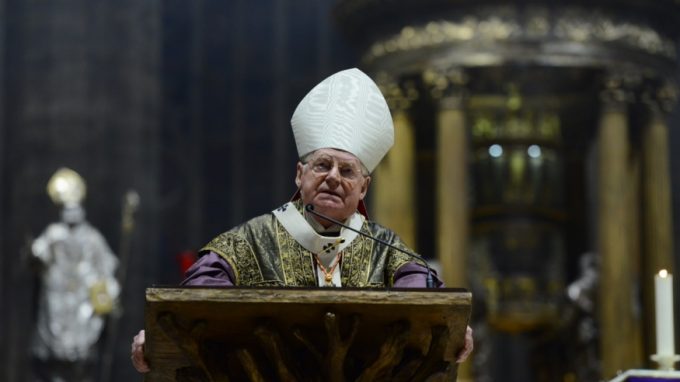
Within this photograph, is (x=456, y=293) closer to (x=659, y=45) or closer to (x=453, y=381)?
(x=453, y=381)

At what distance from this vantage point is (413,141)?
44.6 feet

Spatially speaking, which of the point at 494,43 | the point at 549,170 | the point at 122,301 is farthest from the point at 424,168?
the point at 122,301

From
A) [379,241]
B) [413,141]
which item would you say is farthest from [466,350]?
[413,141]

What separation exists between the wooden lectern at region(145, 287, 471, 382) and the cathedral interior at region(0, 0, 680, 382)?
28.2 feet

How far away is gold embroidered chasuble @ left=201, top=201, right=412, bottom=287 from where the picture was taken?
12.9ft

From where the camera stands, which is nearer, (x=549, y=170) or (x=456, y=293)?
(x=456, y=293)

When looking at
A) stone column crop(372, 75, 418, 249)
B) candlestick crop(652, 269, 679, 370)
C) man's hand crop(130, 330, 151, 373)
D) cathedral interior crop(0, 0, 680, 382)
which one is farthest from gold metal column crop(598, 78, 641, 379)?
man's hand crop(130, 330, 151, 373)

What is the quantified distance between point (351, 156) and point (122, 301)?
954cm

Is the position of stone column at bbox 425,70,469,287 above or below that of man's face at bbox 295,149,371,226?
above

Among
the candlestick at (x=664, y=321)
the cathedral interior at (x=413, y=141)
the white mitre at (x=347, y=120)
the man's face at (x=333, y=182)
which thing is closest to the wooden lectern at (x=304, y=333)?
the man's face at (x=333, y=182)

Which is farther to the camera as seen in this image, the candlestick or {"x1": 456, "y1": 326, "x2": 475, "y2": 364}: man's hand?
the candlestick

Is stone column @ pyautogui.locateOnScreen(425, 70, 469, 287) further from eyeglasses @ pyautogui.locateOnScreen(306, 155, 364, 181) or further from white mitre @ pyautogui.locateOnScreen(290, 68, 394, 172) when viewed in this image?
eyeglasses @ pyautogui.locateOnScreen(306, 155, 364, 181)

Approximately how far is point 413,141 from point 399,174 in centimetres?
36

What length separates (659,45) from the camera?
44.4 ft
